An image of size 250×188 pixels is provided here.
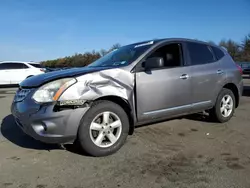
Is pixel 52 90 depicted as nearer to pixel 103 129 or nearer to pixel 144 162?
pixel 103 129

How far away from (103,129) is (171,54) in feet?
6.32

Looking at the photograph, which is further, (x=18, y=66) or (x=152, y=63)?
(x=18, y=66)

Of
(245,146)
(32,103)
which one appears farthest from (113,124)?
(245,146)

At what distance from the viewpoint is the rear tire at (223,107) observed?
5134 mm

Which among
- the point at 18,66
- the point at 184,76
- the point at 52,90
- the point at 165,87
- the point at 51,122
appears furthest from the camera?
the point at 18,66

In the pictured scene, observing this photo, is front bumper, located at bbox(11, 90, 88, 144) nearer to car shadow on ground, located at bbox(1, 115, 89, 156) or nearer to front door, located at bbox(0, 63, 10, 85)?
car shadow on ground, located at bbox(1, 115, 89, 156)

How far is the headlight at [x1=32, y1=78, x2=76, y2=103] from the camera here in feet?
10.9

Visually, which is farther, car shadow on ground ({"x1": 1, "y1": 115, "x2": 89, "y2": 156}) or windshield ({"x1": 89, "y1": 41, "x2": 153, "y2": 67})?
windshield ({"x1": 89, "y1": 41, "x2": 153, "y2": 67})

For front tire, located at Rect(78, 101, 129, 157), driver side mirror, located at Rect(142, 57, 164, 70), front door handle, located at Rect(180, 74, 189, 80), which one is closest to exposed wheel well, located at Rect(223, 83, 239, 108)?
front door handle, located at Rect(180, 74, 189, 80)

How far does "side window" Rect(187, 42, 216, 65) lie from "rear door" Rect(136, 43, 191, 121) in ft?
0.84

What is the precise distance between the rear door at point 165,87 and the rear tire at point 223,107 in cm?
88

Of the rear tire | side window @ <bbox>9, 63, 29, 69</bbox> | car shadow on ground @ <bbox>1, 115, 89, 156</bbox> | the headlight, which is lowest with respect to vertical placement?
car shadow on ground @ <bbox>1, 115, 89, 156</bbox>

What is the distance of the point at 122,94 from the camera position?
3719 millimetres

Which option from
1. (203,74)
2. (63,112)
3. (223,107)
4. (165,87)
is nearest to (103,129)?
(63,112)
